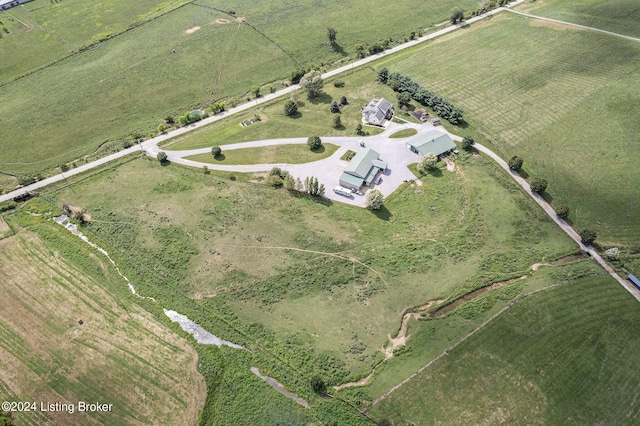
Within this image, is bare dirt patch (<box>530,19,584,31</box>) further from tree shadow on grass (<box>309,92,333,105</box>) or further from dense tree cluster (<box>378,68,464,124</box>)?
tree shadow on grass (<box>309,92,333,105</box>)

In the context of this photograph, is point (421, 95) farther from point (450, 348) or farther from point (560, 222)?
point (450, 348)

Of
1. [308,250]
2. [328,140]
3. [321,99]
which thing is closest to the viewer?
[308,250]

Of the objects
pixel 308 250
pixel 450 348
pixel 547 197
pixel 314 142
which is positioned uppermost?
pixel 314 142

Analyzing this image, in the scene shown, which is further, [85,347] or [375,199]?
[375,199]

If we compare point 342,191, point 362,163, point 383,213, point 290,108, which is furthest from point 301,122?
point 383,213

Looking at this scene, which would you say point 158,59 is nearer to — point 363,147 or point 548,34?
point 363,147

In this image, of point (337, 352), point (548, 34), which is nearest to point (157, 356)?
point (337, 352)

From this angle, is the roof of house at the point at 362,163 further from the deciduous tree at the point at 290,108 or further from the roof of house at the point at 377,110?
the deciduous tree at the point at 290,108
